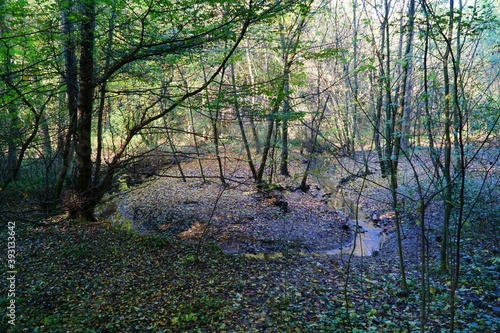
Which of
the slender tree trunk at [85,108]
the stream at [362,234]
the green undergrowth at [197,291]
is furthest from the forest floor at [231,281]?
the slender tree trunk at [85,108]

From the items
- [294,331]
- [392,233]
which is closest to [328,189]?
[392,233]

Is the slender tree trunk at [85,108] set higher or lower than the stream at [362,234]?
higher

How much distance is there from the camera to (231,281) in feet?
20.7

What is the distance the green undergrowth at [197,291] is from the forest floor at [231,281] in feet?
0.07

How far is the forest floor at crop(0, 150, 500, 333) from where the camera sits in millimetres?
4617

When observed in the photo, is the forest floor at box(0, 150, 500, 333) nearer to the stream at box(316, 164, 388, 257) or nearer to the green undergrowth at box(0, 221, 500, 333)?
the green undergrowth at box(0, 221, 500, 333)

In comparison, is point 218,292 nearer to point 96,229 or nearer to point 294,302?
point 294,302

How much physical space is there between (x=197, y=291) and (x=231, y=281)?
0.79m

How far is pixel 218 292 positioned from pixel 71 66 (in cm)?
510

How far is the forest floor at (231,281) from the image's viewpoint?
15.1ft

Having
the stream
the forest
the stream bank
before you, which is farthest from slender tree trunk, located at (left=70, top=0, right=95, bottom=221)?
the stream

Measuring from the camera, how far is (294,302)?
5.45 meters

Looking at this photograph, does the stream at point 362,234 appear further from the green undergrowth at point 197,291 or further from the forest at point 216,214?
the green undergrowth at point 197,291

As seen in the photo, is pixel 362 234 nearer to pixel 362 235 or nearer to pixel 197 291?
pixel 362 235
